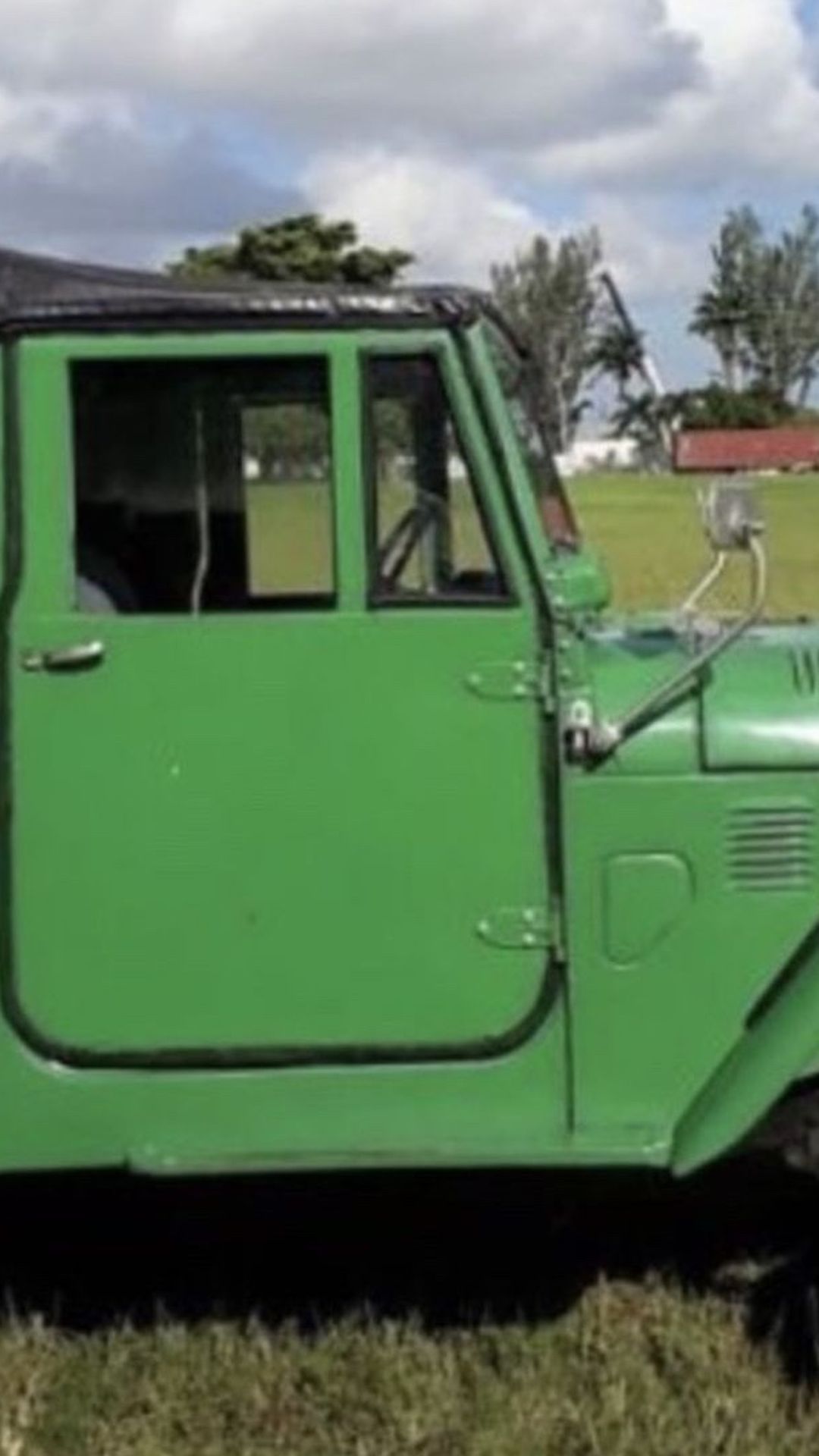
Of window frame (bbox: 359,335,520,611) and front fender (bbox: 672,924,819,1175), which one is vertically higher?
window frame (bbox: 359,335,520,611)

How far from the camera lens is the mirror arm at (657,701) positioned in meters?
4.87

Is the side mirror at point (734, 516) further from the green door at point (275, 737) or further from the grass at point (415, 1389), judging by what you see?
the grass at point (415, 1389)

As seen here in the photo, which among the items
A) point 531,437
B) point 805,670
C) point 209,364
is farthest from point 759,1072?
point 209,364

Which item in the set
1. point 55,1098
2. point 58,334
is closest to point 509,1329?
point 55,1098

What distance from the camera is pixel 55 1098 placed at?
491cm

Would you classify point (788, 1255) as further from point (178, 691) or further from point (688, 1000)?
point (178, 691)

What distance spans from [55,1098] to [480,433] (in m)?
1.36

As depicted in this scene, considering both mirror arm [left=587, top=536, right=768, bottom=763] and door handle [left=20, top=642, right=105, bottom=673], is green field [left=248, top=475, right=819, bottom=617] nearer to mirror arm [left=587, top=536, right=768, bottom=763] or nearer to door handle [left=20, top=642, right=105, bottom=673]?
mirror arm [left=587, top=536, right=768, bottom=763]

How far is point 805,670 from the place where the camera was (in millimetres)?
5172

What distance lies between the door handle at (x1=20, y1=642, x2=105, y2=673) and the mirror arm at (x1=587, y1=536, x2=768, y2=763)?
857mm

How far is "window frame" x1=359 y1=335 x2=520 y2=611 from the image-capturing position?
4.84 meters

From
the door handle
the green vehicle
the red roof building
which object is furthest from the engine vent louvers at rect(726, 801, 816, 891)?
the door handle

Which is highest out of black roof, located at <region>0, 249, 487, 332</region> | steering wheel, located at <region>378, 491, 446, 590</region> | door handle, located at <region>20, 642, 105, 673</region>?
black roof, located at <region>0, 249, 487, 332</region>

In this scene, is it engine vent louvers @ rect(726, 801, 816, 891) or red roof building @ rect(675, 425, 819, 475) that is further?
red roof building @ rect(675, 425, 819, 475)
